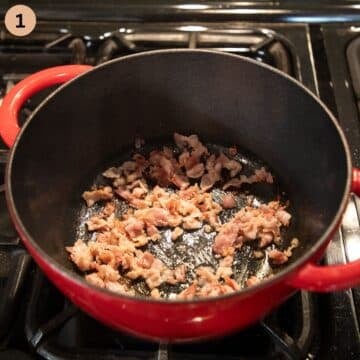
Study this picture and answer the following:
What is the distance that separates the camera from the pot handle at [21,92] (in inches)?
22.9

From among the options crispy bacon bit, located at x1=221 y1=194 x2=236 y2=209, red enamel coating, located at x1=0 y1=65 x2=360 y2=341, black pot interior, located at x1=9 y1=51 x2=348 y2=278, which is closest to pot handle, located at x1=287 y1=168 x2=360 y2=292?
red enamel coating, located at x1=0 y1=65 x2=360 y2=341

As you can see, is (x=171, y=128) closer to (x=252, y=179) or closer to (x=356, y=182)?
(x=252, y=179)

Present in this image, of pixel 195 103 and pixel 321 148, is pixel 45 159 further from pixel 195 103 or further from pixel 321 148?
pixel 321 148

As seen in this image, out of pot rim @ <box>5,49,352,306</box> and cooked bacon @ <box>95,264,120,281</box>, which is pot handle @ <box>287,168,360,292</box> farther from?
cooked bacon @ <box>95,264,120,281</box>

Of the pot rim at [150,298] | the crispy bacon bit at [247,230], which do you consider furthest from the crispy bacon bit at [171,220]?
the pot rim at [150,298]

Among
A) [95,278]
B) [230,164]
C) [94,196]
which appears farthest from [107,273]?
[230,164]

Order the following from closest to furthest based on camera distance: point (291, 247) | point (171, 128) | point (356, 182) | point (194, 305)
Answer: point (194, 305), point (356, 182), point (291, 247), point (171, 128)

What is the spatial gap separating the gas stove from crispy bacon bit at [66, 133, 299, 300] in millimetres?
52

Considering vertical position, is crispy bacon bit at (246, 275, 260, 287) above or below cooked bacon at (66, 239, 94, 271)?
below

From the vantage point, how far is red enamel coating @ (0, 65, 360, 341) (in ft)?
1.41

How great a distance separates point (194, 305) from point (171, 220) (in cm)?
A: 25

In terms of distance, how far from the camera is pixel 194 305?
16.7 inches

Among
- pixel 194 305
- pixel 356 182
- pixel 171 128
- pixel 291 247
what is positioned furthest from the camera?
pixel 171 128

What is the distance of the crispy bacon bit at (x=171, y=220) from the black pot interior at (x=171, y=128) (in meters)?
0.02
